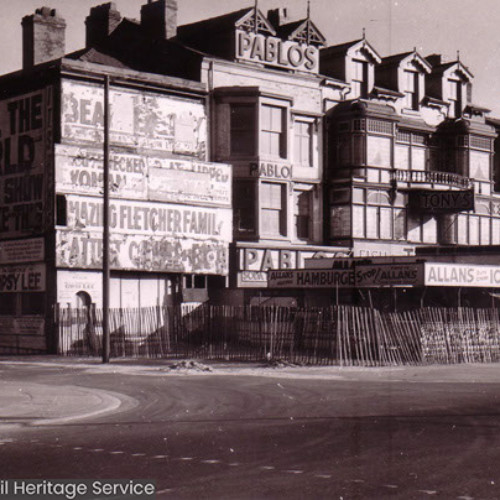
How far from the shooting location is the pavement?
16.3 metres

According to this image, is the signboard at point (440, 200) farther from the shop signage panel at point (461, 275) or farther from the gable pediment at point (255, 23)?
the shop signage panel at point (461, 275)

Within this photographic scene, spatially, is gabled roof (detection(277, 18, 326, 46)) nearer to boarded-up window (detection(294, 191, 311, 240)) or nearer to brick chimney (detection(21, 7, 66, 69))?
boarded-up window (detection(294, 191, 311, 240))

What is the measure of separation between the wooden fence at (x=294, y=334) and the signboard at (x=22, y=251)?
107 inches

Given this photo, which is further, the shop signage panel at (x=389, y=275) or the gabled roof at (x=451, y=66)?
the gabled roof at (x=451, y=66)

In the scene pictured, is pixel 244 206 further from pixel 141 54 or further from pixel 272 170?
pixel 141 54

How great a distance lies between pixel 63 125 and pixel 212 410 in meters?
20.9

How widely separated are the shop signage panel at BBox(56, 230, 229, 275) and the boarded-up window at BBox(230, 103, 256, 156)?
4053 millimetres

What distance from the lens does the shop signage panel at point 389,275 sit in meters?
31.1

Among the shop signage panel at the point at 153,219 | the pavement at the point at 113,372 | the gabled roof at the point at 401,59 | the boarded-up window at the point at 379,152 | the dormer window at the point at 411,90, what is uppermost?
the gabled roof at the point at 401,59

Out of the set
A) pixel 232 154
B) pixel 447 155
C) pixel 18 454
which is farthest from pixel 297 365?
pixel 447 155

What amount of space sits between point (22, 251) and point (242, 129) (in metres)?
10.4

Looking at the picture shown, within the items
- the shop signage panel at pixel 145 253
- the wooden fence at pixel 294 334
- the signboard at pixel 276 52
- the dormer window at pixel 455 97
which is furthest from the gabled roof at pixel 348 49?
the wooden fence at pixel 294 334

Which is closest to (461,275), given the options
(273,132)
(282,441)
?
(273,132)

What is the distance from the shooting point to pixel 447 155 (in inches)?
1890
